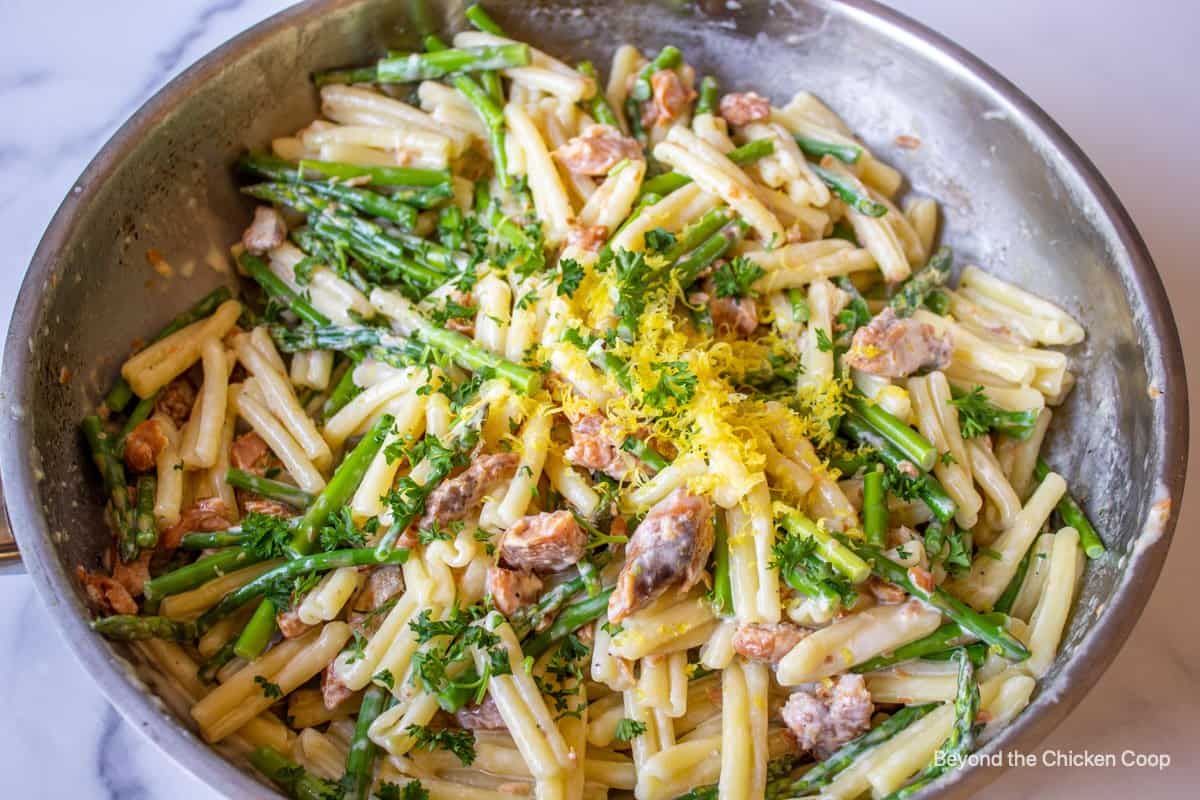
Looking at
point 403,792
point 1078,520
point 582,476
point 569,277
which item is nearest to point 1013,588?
point 1078,520

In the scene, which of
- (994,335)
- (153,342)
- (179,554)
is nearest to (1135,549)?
(994,335)

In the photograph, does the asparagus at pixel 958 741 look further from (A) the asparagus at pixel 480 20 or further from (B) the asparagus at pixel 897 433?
(A) the asparagus at pixel 480 20

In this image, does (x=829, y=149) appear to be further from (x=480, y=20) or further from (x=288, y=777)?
(x=288, y=777)

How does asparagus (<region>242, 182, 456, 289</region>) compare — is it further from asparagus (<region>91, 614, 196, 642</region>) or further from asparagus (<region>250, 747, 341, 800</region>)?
asparagus (<region>250, 747, 341, 800</region>)

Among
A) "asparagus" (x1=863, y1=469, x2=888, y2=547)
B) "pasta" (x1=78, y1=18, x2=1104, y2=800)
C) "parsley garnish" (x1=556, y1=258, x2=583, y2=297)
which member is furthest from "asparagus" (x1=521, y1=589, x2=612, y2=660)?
"parsley garnish" (x1=556, y1=258, x2=583, y2=297)

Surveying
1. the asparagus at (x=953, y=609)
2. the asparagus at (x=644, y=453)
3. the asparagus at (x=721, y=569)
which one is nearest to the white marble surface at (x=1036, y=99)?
the asparagus at (x=953, y=609)

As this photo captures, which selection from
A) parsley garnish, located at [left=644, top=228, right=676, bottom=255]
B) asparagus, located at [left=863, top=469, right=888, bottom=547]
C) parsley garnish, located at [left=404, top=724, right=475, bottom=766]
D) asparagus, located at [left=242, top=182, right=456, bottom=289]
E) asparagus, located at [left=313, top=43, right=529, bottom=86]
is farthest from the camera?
asparagus, located at [left=313, top=43, right=529, bottom=86]
